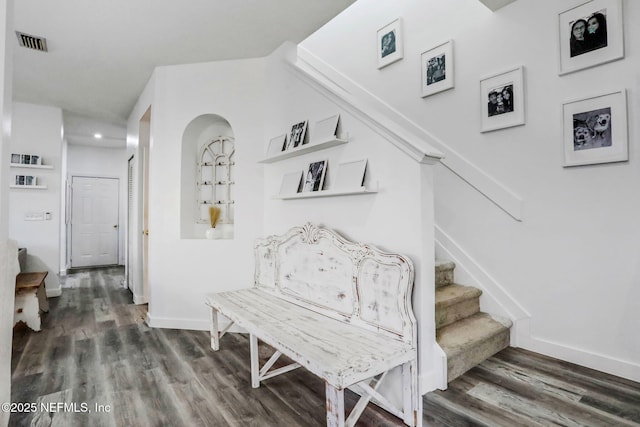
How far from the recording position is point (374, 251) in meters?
1.77

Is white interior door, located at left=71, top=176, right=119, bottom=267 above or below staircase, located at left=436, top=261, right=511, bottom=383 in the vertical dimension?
above

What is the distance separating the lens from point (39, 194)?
14.3 feet

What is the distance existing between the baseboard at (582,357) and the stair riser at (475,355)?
0.51ft

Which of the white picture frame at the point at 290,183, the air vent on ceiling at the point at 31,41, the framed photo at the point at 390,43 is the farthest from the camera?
the framed photo at the point at 390,43

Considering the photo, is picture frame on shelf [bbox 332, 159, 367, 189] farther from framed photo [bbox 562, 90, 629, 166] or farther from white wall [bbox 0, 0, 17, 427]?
white wall [bbox 0, 0, 17, 427]

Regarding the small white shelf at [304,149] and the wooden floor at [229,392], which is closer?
the wooden floor at [229,392]

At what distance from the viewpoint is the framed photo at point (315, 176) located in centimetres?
229

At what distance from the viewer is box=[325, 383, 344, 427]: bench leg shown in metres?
1.30

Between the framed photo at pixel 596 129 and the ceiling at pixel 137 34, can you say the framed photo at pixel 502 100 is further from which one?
the ceiling at pixel 137 34

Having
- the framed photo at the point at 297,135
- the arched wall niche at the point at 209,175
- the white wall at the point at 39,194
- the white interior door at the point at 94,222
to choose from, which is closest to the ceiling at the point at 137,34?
the white wall at the point at 39,194

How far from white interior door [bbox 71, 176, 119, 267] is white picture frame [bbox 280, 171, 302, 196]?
587cm

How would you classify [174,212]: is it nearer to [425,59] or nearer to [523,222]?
[425,59]

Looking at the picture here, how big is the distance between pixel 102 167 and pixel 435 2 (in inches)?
272

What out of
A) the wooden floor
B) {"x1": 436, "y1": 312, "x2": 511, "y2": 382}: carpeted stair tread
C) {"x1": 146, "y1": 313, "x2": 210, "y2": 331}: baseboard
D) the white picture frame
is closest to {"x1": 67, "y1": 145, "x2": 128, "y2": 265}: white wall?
{"x1": 146, "y1": 313, "x2": 210, "y2": 331}: baseboard
